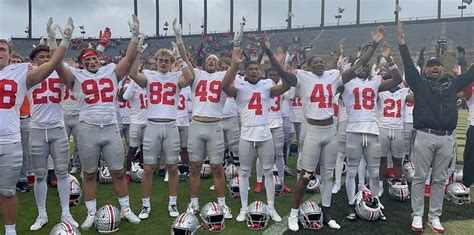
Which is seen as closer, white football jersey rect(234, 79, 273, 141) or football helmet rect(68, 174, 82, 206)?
white football jersey rect(234, 79, 273, 141)

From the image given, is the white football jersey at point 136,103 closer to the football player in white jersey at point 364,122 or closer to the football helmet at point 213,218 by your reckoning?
the football helmet at point 213,218

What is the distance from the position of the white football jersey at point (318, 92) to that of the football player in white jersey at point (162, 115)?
5.04 feet

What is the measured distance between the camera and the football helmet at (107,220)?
485 centimetres

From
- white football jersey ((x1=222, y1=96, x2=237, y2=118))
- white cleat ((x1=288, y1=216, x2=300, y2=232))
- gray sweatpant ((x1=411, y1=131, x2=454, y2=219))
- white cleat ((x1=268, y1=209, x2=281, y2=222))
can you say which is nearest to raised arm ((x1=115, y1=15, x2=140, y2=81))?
white football jersey ((x1=222, y1=96, x2=237, y2=118))

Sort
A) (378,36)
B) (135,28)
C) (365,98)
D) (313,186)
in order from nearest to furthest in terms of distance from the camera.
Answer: (135,28) < (378,36) < (365,98) < (313,186)

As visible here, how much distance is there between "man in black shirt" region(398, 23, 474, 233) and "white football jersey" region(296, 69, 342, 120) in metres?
0.96

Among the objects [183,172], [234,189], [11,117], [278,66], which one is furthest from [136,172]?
[278,66]

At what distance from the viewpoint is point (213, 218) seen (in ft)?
16.2

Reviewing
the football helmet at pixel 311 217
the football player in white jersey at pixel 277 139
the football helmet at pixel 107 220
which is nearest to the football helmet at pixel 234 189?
the football player in white jersey at pixel 277 139

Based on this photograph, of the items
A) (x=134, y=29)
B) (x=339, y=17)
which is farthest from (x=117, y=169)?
(x=339, y=17)

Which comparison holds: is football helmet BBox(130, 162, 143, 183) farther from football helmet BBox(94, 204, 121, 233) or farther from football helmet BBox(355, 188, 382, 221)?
football helmet BBox(355, 188, 382, 221)

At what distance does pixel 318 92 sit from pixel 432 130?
1.51 meters

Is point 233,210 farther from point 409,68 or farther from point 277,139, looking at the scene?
point 409,68

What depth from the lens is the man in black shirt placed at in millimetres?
5102
